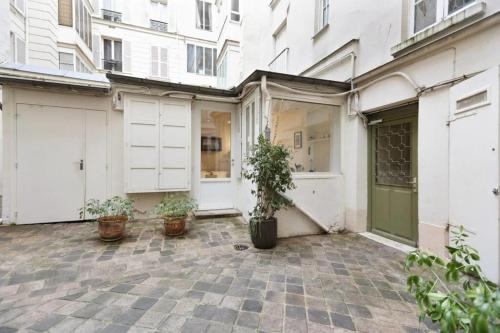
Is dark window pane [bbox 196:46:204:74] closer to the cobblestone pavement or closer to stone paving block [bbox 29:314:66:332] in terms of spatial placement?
the cobblestone pavement

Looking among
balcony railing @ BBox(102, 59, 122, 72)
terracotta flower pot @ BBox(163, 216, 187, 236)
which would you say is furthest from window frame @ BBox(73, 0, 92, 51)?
terracotta flower pot @ BBox(163, 216, 187, 236)

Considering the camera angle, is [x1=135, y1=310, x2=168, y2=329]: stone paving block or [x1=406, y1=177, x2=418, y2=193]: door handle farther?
[x1=406, y1=177, x2=418, y2=193]: door handle

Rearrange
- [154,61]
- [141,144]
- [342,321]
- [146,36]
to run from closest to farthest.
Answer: [342,321], [141,144], [146,36], [154,61]

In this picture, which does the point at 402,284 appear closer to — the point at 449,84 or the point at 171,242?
the point at 449,84

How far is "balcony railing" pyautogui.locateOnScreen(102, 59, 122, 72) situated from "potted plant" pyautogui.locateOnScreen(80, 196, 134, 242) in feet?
32.4

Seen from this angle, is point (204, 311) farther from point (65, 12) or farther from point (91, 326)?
point (65, 12)

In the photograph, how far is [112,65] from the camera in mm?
11305

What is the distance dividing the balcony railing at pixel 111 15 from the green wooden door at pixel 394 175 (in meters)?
13.2

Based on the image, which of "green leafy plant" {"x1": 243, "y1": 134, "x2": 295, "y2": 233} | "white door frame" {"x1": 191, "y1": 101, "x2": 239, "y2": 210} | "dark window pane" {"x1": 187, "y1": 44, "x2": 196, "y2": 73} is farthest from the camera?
"dark window pane" {"x1": 187, "y1": 44, "x2": 196, "y2": 73}

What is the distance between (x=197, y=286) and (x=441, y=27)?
4426 millimetres

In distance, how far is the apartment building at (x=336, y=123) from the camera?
2748mm

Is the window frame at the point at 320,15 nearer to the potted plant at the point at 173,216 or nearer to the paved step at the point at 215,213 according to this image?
the paved step at the point at 215,213

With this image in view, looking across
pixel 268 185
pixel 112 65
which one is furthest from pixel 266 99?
pixel 112 65

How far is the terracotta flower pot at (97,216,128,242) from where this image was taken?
373 centimetres
